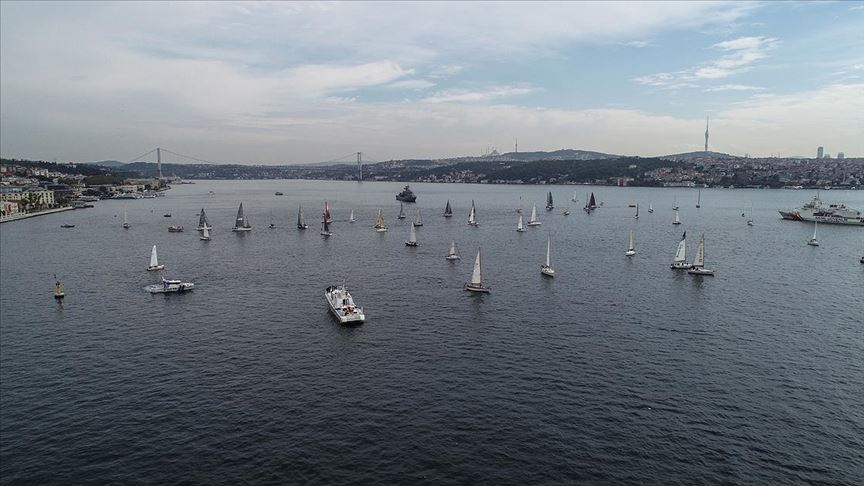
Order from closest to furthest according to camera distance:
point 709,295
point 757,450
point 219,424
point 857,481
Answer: point 857,481, point 757,450, point 219,424, point 709,295

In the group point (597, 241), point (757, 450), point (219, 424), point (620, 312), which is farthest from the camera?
point (597, 241)

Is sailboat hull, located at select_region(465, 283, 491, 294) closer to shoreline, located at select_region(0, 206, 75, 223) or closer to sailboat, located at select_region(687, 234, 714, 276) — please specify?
sailboat, located at select_region(687, 234, 714, 276)

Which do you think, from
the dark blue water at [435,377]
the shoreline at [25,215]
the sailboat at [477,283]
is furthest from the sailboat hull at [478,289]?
the shoreline at [25,215]

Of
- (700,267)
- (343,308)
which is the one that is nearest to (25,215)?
(343,308)

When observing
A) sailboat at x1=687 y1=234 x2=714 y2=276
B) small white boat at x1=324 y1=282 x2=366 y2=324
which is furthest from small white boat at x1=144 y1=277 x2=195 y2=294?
sailboat at x1=687 y1=234 x2=714 y2=276

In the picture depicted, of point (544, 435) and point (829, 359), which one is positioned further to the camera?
point (829, 359)

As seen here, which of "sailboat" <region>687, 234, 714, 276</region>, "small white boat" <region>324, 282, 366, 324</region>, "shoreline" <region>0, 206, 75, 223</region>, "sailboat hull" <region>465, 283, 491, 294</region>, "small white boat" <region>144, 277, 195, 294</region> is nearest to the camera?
"small white boat" <region>324, 282, 366, 324</region>

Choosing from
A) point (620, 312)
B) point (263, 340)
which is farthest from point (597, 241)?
point (263, 340)

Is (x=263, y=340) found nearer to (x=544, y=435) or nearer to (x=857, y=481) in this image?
(x=544, y=435)
